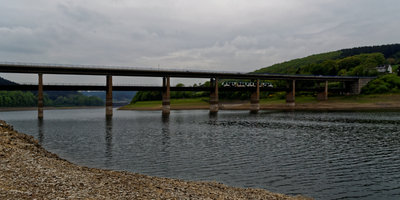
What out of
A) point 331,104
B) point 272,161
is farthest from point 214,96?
point 272,161

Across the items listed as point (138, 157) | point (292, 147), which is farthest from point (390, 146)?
point (138, 157)

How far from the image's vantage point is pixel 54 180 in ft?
56.2

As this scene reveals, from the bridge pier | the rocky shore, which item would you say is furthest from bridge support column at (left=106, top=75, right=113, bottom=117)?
the bridge pier

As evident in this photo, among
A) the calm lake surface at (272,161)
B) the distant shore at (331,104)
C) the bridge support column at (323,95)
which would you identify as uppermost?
the bridge support column at (323,95)

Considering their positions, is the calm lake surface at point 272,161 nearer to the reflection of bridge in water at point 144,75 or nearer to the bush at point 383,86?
the reflection of bridge in water at point 144,75

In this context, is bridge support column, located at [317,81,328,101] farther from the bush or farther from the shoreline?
the bush

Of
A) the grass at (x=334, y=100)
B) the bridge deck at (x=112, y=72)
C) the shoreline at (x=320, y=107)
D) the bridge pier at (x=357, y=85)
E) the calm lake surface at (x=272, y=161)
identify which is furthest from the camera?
the bridge pier at (x=357, y=85)

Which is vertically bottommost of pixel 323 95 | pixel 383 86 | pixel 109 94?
pixel 323 95

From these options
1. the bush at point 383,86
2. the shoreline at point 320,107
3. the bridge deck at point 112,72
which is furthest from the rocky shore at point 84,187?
the bush at point 383,86

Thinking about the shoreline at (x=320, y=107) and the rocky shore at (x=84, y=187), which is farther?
the shoreline at (x=320, y=107)

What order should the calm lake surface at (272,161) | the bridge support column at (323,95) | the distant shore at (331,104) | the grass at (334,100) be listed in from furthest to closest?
the bridge support column at (323,95) → the grass at (334,100) → the distant shore at (331,104) → the calm lake surface at (272,161)

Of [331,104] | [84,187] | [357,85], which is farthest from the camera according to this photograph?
[357,85]

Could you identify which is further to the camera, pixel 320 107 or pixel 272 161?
pixel 320 107

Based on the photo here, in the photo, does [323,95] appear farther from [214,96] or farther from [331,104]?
[214,96]
